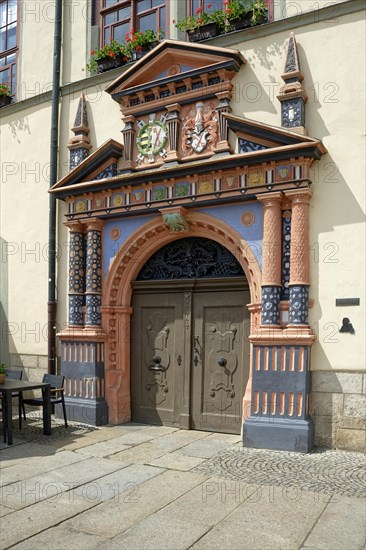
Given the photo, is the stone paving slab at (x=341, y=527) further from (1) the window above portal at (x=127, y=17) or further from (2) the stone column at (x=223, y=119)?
(1) the window above portal at (x=127, y=17)

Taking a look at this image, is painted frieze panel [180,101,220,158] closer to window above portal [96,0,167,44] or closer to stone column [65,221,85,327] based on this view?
window above portal [96,0,167,44]

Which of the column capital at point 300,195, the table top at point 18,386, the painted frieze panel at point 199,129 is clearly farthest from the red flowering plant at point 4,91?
the column capital at point 300,195

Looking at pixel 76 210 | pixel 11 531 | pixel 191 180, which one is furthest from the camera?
pixel 76 210

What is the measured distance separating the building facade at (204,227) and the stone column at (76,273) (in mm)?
32

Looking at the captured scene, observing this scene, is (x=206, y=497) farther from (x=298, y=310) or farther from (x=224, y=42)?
(x=224, y=42)

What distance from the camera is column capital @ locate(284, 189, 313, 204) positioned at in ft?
22.0

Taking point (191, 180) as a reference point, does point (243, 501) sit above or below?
below

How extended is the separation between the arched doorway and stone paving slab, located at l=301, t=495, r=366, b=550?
2.79 m

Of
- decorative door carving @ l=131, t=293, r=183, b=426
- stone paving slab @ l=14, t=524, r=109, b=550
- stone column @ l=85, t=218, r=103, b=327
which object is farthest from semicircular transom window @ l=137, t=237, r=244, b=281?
stone paving slab @ l=14, t=524, r=109, b=550

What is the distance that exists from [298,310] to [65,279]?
418cm

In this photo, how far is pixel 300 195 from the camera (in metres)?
6.74

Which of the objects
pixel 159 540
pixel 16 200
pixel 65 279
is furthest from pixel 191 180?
pixel 159 540

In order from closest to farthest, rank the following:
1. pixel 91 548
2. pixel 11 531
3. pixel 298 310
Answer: pixel 91 548 → pixel 11 531 → pixel 298 310

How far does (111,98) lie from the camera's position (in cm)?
868
